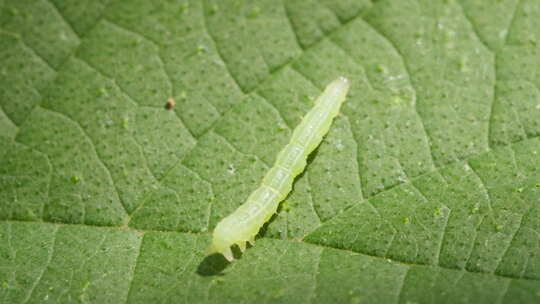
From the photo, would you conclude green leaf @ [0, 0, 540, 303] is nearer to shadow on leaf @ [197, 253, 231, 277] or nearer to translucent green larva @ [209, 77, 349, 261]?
shadow on leaf @ [197, 253, 231, 277]

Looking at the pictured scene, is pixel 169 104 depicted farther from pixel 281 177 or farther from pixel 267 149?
pixel 281 177

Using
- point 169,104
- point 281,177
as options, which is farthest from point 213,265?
point 169,104

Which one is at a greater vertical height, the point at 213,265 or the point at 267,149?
the point at 267,149

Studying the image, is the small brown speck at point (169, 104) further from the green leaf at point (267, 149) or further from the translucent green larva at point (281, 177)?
the translucent green larva at point (281, 177)

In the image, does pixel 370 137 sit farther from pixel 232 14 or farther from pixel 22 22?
pixel 22 22

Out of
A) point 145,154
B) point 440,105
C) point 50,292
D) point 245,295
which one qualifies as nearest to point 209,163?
point 145,154

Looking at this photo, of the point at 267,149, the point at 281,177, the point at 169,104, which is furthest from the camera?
the point at 169,104

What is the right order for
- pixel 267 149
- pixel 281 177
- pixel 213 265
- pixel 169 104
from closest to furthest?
pixel 213 265, pixel 281 177, pixel 267 149, pixel 169 104

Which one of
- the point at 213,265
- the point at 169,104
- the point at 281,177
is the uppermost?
the point at 169,104
